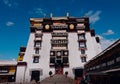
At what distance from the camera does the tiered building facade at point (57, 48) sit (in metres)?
43.5

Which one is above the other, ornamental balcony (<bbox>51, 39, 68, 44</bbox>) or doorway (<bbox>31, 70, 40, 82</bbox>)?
ornamental balcony (<bbox>51, 39, 68, 44</bbox>)

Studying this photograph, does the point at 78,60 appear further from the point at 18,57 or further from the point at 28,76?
the point at 18,57

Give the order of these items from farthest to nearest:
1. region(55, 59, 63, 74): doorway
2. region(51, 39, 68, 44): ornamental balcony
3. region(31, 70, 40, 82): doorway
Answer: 1. region(51, 39, 68, 44): ornamental balcony
2. region(55, 59, 63, 74): doorway
3. region(31, 70, 40, 82): doorway

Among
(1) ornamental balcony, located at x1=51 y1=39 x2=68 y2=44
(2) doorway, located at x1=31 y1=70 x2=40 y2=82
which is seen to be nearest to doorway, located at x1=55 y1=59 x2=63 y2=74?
(2) doorway, located at x1=31 y1=70 x2=40 y2=82

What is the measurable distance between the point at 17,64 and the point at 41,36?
499 inches

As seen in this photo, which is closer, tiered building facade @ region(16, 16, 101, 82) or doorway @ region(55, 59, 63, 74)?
tiered building facade @ region(16, 16, 101, 82)

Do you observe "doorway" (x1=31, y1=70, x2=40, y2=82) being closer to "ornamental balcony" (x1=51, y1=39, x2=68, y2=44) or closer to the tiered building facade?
the tiered building facade

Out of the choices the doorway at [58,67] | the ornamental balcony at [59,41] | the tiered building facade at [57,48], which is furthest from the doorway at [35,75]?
the ornamental balcony at [59,41]

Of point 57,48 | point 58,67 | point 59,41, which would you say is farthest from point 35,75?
point 59,41

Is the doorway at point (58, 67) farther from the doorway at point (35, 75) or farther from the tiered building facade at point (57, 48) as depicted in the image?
the doorway at point (35, 75)

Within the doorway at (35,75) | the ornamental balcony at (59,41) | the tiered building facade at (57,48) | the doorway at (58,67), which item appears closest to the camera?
the doorway at (35,75)

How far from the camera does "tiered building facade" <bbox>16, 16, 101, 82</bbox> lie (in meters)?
43.5

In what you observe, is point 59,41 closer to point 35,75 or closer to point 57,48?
point 57,48

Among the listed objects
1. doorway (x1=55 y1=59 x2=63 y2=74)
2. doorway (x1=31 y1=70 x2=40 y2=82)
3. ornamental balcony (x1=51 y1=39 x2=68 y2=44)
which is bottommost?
doorway (x1=31 y1=70 x2=40 y2=82)
